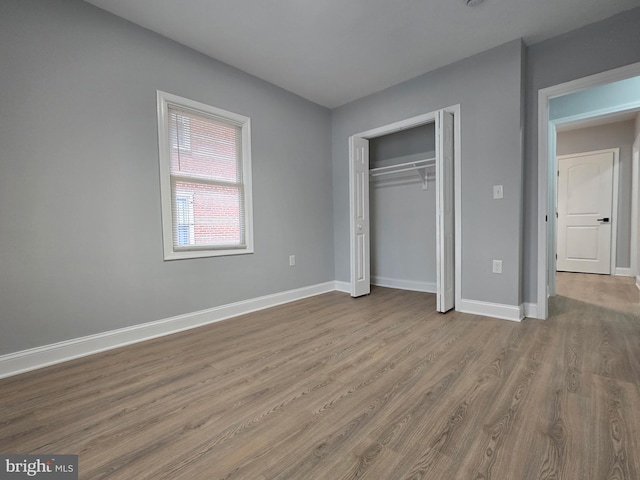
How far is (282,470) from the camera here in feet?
3.57

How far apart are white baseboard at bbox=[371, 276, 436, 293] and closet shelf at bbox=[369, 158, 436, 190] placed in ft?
4.35

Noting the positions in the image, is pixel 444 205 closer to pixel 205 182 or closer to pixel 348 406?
pixel 348 406

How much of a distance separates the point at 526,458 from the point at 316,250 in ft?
10.1

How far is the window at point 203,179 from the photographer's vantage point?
2578 millimetres

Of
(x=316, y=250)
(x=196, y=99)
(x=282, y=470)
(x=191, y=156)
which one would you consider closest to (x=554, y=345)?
(x=282, y=470)

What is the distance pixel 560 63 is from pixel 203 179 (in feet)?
11.6

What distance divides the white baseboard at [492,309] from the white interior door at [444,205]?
0.51 ft

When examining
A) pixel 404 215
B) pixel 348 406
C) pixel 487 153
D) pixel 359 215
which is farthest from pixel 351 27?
pixel 348 406

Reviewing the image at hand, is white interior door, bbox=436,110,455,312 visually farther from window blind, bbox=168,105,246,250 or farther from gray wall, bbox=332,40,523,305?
window blind, bbox=168,105,246,250

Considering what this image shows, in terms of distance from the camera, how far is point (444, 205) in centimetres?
298

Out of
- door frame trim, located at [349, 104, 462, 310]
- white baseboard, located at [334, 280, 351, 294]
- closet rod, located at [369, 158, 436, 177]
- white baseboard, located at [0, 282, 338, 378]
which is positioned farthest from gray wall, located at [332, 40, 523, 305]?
white baseboard, located at [0, 282, 338, 378]

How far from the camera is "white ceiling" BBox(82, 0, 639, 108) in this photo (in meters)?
2.21

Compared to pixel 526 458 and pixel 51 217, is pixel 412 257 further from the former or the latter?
pixel 51 217

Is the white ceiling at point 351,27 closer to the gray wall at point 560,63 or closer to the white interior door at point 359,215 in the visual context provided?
the gray wall at point 560,63
